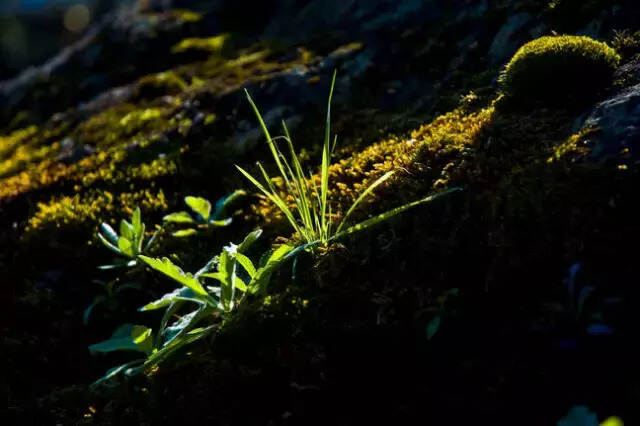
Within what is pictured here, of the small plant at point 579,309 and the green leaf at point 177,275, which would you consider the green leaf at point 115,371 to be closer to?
the green leaf at point 177,275

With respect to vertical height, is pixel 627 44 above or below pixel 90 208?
above

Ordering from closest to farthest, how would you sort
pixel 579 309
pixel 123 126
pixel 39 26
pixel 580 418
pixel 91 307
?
pixel 580 418 → pixel 579 309 → pixel 91 307 → pixel 123 126 → pixel 39 26

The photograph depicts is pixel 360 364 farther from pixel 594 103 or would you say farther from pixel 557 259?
pixel 594 103

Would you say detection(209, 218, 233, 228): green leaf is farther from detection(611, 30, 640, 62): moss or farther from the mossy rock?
detection(611, 30, 640, 62): moss

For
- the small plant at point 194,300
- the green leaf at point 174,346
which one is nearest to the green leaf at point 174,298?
the small plant at point 194,300

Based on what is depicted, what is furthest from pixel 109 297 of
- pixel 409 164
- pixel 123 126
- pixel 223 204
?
pixel 123 126

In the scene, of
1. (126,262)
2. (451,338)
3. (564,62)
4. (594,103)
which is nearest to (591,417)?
(451,338)

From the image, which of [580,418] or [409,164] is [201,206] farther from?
[580,418]
